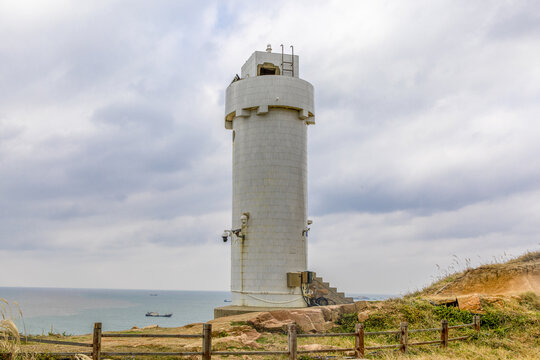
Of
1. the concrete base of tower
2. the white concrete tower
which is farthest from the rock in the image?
the white concrete tower

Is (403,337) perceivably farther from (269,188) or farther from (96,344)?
(269,188)

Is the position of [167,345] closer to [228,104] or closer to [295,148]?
[295,148]

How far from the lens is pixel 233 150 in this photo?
74.5 ft

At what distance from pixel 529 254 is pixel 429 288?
7182 mm

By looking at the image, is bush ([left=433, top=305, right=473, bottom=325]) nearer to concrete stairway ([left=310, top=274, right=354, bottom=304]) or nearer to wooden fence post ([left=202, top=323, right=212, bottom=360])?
concrete stairway ([left=310, top=274, right=354, bottom=304])

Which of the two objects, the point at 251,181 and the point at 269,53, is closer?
the point at 251,181

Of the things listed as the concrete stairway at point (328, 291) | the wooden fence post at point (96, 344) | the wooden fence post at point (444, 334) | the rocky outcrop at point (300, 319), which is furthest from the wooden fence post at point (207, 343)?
the concrete stairway at point (328, 291)

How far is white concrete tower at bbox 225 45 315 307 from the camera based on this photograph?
68.6 ft

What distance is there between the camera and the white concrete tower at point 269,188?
20.9m

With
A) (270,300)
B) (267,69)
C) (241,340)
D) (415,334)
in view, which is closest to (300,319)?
(270,300)

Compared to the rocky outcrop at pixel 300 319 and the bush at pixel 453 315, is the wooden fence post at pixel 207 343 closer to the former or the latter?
the rocky outcrop at pixel 300 319

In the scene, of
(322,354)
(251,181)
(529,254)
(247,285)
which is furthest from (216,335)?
(529,254)

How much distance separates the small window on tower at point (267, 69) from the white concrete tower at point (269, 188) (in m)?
0.93

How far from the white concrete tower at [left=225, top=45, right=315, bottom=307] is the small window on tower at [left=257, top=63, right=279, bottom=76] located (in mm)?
932
